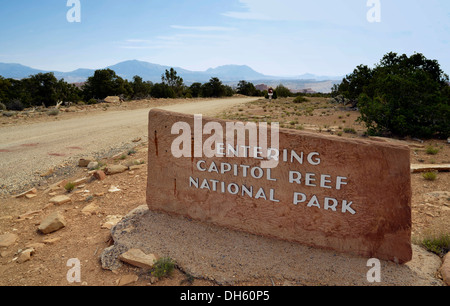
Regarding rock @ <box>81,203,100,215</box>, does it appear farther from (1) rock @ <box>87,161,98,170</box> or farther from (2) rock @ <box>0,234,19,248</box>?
(1) rock @ <box>87,161,98,170</box>

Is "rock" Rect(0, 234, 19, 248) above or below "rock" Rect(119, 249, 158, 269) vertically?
below

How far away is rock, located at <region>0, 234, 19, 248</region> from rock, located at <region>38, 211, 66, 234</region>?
369 millimetres

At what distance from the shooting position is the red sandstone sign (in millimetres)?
3686

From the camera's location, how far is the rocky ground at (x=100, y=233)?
11.7 ft

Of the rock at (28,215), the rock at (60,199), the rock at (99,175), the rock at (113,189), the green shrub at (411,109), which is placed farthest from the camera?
the green shrub at (411,109)

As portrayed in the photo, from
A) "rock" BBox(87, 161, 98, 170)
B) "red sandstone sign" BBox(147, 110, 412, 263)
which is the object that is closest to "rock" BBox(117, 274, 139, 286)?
"red sandstone sign" BBox(147, 110, 412, 263)

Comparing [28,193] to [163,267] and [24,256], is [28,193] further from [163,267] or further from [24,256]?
[163,267]

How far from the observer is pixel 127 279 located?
3562 mm

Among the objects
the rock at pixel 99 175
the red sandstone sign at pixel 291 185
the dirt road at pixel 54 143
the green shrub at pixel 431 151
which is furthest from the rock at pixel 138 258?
the green shrub at pixel 431 151

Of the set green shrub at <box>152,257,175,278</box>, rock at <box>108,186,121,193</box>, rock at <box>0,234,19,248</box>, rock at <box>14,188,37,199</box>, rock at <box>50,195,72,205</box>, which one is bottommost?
rock at <box>0,234,19,248</box>

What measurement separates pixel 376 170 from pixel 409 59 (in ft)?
60.5

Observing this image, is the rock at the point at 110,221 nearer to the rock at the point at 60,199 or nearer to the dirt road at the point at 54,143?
the rock at the point at 60,199

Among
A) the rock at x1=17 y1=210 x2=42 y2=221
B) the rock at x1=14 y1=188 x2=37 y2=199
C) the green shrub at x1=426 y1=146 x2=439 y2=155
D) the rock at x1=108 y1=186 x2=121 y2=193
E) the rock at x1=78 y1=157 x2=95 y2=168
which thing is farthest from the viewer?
the green shrub at x1=426 y1=146 x2=439 y2=155
